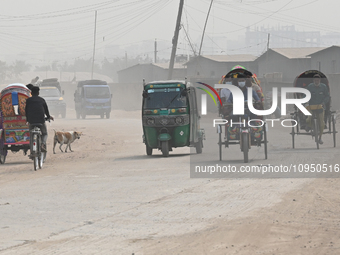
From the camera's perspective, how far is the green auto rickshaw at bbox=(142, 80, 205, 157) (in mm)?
16438

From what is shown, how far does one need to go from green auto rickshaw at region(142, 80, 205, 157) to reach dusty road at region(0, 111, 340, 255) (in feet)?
8.35

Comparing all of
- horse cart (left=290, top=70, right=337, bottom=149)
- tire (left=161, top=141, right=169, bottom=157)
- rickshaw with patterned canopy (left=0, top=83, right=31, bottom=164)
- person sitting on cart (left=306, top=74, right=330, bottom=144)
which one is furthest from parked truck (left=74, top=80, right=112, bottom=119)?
person sitting on cart (left=306, top=74, right=330, bottom=144)

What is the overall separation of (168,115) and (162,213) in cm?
826

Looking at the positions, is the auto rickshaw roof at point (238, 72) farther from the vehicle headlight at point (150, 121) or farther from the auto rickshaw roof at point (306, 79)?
the auto rickshaw roof at point (306, 79)

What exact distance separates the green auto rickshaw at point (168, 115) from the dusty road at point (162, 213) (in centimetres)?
255

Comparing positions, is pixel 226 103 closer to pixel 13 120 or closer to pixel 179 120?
pixel 179 120

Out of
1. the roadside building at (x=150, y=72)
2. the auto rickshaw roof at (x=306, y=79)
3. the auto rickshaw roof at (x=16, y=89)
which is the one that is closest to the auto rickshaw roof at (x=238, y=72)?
the auto rickshaw roof at (x=306, y=79)

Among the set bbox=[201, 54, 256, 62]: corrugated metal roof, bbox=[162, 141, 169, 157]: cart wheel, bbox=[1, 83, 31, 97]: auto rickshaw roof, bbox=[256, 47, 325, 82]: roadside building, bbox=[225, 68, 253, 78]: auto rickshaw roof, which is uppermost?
bbox=[201, 54, 256, 62]: corrugated metal roof

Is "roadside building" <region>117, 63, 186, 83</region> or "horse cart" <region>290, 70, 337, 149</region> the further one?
"roadside building" <region>117, 63, 186, 83</region>

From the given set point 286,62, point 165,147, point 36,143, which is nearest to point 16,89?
point 36,143

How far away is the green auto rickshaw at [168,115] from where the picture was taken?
53.9ft

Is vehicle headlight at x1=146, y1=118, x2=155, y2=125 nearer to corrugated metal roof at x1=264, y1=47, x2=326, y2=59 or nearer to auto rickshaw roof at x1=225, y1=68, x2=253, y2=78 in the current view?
auto rickshaw roof at x1=225, y1=68, x2=253, y2=78

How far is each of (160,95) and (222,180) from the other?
5.83 metres

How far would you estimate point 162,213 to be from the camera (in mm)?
8297
